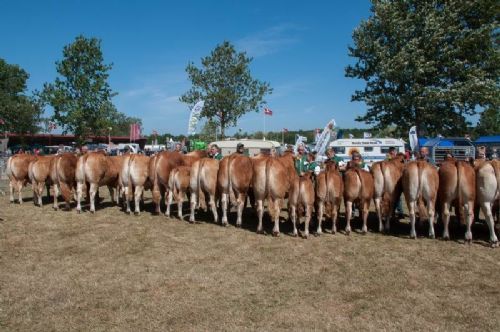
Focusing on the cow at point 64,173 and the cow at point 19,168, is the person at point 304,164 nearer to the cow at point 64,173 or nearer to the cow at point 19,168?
the cow at point 64,173

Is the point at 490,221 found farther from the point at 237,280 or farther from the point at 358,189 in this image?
the point at 237,280

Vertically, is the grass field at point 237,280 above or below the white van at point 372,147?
below

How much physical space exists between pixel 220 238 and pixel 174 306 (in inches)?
132

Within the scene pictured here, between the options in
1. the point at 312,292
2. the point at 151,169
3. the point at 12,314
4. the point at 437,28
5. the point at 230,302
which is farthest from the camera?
the point at 437,28

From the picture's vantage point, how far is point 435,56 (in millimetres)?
23250

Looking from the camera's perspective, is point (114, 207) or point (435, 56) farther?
point (435, 56)

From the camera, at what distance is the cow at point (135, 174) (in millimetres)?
10539

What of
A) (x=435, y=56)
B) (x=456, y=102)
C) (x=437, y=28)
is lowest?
(x=456, y=102)

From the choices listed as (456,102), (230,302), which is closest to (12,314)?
(230,302)

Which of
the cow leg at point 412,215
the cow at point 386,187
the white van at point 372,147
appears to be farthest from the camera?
the white van at point 372,147

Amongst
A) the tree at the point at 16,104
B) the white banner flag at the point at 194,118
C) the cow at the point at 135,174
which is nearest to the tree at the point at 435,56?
the white banner flag at the point at 194,118

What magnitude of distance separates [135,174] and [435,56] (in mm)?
20155

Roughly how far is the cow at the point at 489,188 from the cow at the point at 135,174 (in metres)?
7.84

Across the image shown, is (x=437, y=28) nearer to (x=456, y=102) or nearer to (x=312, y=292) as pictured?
(x=456, y=102)
